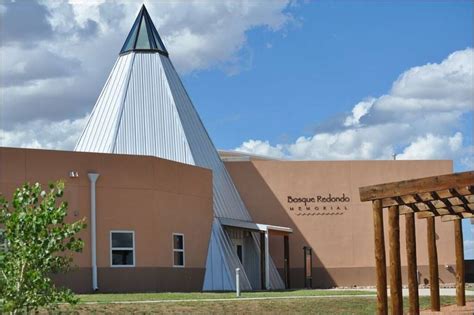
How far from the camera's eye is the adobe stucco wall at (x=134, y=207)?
29797mm

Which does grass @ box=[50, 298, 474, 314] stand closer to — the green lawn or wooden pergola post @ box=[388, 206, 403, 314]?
the green lawn

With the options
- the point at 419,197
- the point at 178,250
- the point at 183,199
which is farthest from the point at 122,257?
the point at 419,197

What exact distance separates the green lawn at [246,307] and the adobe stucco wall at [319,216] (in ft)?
51.5

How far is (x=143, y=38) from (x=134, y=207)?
11236 millimetres

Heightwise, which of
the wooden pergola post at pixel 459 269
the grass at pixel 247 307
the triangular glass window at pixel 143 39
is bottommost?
the grass at pixel 247 307

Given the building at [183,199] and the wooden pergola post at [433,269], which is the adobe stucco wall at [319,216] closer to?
the building at [183,199]

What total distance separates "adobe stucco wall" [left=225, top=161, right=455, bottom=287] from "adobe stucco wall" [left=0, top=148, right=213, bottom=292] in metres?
6.57

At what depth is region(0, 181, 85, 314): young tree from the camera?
1466 centimetres

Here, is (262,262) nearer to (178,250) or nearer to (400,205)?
(178,250)

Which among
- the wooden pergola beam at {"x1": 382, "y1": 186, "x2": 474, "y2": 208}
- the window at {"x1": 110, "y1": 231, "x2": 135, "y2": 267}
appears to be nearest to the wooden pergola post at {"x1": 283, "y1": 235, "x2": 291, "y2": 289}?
the window at {"x1": 110, "y1": 231, "x2": 135, "y2": 267}

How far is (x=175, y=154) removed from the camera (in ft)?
122

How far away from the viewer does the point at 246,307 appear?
23406 millimetres

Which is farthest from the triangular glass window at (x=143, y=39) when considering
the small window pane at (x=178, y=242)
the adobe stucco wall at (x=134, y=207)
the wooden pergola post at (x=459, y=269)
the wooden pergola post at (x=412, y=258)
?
the wooden pergola post at (x=412, y=258)

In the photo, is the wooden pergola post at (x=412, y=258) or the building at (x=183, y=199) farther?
the building at (x=183, y=199)
